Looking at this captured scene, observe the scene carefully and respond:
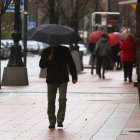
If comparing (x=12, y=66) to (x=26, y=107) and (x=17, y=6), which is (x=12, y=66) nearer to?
(x=17, y=6)

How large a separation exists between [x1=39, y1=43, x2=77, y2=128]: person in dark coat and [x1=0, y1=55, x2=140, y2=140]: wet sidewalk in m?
0.29

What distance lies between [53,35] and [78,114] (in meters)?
2.27

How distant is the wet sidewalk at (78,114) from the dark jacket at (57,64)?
3.06ft

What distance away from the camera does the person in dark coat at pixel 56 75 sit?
12070 mm

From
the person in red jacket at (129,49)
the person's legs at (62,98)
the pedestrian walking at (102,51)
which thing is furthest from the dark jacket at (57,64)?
the pedestrian walking at (102,51)

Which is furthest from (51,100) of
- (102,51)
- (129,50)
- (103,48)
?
(103,48)

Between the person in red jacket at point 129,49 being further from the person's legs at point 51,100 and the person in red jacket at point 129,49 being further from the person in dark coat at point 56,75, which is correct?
the person's legs at point 51,100

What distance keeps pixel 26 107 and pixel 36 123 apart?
108 inches

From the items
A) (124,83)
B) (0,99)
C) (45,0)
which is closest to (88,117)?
(0,99)

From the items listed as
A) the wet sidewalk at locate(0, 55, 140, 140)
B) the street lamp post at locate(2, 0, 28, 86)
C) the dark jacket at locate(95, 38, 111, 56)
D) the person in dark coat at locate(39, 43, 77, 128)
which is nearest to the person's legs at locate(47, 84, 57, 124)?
the person in dark coat at locate(39, 43, 77, 128)

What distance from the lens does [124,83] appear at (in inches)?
928

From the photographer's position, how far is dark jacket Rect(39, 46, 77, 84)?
39.6 ft

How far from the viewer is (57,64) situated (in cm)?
1212

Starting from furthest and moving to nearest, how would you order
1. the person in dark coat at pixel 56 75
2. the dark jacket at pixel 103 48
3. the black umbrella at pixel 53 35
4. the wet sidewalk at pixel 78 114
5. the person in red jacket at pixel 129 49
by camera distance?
1. the dark jacket at pixel 103 48
2. the person in red jacket at pixel 129 49
3. the black umbrella at pixel 53 35
4. the person in dark coat at pixel 56 75
5. the wet sidewalk at pixel 78 114
